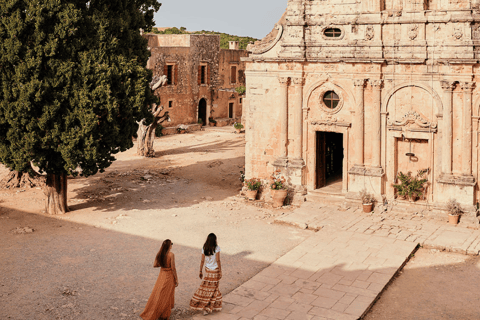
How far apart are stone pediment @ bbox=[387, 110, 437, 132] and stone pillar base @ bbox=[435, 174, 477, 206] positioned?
1430mm

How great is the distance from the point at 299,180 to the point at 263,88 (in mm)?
3175

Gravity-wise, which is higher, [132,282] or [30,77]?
[30,77]

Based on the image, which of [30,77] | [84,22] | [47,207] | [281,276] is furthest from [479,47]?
[47,207]

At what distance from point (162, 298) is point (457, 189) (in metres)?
9.71

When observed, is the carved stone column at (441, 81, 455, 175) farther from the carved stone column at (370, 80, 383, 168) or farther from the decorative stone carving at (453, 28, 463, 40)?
the carved stone column at (370, 80, 383, 168)

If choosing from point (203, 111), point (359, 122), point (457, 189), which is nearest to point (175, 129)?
point (203, 111)

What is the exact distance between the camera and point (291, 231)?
623 inches

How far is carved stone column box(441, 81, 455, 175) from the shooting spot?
52.6 ft

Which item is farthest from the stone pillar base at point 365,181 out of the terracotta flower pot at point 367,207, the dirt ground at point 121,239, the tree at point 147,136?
the tree at point 147,136

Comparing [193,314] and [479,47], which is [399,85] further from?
[193,314]

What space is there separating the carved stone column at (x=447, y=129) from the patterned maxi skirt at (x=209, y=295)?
8731 mm

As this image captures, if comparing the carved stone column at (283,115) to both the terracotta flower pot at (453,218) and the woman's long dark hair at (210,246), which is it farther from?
the woman's long dark hair at (210,246)

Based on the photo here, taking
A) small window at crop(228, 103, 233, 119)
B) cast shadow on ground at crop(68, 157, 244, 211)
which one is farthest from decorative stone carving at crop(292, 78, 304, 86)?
small window at crop(228, 103, 233, 119)

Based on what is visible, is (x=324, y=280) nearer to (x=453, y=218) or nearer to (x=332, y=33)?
(x=453, y=218)
